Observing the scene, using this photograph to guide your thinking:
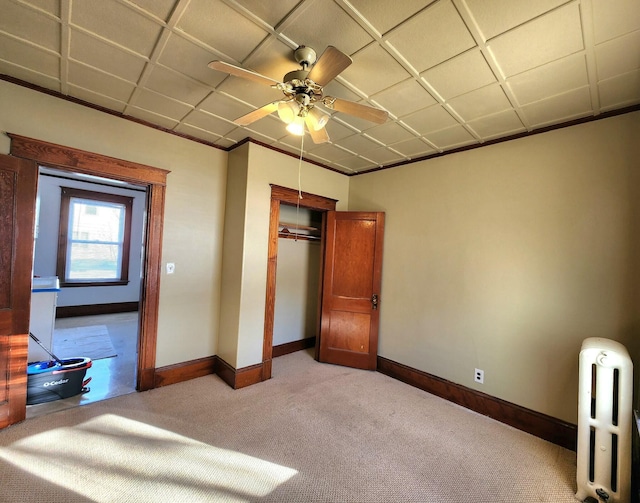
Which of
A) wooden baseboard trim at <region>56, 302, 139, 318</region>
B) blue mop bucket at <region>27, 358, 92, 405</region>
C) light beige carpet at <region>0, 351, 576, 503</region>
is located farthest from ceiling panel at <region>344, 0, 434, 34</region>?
wooden baseboard trim at <region>56, 302, 139, 318</region>

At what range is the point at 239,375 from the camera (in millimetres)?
3047

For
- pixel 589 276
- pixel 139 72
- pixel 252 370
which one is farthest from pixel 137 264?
pixel 589 276

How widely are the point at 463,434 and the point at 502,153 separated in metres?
2.67

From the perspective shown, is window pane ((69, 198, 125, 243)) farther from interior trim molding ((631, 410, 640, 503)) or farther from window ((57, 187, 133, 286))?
interior trim molding ((631, 410, 640, 503))

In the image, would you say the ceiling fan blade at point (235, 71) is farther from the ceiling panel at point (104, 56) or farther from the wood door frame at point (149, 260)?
the wood door frame at point (149, 260)

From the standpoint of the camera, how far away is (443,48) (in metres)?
1.66

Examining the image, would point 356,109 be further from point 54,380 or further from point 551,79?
point 54,380

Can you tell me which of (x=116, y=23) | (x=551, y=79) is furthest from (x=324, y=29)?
(x=551, y=79)

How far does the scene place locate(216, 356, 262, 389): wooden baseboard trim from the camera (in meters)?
3.04

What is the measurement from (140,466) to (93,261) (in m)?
5.61

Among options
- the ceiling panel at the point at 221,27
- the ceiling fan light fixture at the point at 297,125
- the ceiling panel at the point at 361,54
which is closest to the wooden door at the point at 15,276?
the ceiling panel at the point at 361,54

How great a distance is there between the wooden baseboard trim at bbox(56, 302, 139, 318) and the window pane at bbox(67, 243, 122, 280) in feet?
1.98

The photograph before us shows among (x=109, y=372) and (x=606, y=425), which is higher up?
(x=606, y=425)

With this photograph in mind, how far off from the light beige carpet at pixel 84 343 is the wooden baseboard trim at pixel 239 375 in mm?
1794
